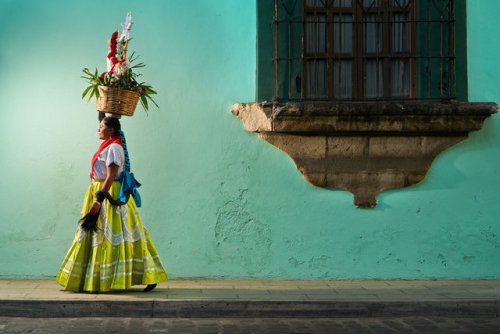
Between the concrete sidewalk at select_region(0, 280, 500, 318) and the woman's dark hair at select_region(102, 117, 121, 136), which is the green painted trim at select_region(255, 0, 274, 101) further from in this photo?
the concrete sidewalk at select_region(0, 280, 500, 318)

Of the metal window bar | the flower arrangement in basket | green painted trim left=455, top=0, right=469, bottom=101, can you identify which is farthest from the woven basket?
green painted trim left=455, top=0, right=469, bottom=101

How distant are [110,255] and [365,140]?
295 cm

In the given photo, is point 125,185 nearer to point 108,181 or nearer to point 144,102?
point 108,181

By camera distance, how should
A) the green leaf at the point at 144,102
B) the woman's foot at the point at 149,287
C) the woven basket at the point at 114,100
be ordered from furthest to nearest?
the green leaf at the point at 144,102, the woman's foot at the point at 149,287, the woven basket at the point at 114,100

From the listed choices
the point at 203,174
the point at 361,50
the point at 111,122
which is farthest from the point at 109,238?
the point at 361,50

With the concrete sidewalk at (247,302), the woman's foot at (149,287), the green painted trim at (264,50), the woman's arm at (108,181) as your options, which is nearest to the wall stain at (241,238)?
the concrete sidewalk at (247,302)

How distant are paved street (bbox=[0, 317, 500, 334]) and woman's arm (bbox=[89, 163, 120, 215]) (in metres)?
0.98

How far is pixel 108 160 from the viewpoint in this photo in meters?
6.34

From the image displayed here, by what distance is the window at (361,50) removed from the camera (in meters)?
7.68

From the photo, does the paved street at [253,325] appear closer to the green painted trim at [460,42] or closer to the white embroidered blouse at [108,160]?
the white embroidered blouse at [108,160]

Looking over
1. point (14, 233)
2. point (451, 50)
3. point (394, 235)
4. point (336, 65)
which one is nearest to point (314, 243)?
point (394, 235)

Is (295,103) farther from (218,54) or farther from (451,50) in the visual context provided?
(451,50)

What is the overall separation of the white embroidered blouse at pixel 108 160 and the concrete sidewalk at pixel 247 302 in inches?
42.2

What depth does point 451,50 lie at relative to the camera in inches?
303
